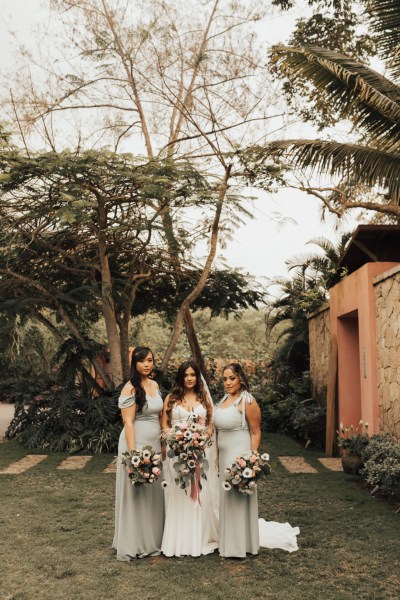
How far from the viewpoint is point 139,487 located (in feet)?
17.6

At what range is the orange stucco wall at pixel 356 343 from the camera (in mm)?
9430

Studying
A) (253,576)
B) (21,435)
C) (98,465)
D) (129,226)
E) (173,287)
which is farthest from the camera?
(173,287)

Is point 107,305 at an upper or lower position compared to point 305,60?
lower

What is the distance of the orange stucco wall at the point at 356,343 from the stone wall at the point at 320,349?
1287 millimetres

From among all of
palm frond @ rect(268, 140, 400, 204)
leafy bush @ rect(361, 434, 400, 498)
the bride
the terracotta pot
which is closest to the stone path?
the terracotta pot

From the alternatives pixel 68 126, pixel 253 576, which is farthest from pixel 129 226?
pixel 253 576

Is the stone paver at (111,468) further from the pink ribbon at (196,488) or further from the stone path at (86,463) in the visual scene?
the pink ribbon at (196,488)

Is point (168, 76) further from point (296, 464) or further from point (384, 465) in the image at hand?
point (384, 465)

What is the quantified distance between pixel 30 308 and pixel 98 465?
169 inches

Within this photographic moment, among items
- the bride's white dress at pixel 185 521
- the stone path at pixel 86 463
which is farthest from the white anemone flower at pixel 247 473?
the stone path at pixel 86 463

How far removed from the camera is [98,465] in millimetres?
10805

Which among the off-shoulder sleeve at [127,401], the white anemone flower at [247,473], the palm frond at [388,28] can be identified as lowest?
the white anemone flower at [247,473]

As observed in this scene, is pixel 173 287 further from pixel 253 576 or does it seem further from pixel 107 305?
pixel 253 576

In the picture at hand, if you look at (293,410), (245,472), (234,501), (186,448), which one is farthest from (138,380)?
(293,410)
